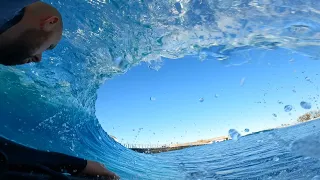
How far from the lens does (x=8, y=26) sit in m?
1.60

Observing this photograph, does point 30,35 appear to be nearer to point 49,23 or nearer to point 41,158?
point 49,23

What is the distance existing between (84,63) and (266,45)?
4748mm

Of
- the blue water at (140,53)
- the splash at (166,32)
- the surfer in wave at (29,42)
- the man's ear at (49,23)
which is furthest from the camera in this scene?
the splash at (166,32)

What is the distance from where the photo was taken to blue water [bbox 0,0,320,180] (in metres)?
5.94

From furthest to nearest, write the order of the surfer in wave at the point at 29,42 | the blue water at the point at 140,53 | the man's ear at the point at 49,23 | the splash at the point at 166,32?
the splash at the point at 166,32
the blue water at the point at 140,53
the man's ear at the point at 49,23
the surfer in wave at the point at 29,42

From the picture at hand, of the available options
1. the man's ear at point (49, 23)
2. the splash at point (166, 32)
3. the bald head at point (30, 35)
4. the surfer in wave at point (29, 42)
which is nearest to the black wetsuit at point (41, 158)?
the surfer in wave at point (29, 42)

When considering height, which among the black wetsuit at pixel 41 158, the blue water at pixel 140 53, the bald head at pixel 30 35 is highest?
the bald head at pixel 30 35

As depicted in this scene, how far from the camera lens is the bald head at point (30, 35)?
64.7 inches

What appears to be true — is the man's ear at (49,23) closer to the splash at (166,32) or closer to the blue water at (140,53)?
the blue water at (140,53)

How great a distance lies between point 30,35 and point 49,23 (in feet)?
0.54

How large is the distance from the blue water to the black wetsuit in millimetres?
2674

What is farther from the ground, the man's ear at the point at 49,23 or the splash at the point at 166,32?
the man's ear at the point at 49,23

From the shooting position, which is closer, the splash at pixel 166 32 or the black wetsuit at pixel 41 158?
the black wetsuit at pixel 41 158

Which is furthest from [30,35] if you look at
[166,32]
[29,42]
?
[166,32]
